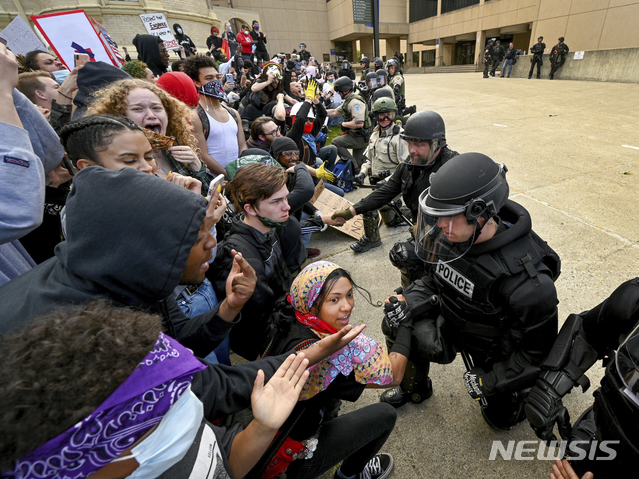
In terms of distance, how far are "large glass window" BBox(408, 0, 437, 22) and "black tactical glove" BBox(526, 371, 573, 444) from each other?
38.1 meters

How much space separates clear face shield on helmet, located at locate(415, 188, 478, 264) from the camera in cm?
157

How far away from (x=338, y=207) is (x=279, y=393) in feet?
11.5

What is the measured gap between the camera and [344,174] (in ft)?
18.9

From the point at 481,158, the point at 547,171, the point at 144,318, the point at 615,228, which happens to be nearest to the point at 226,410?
the point at 144,318

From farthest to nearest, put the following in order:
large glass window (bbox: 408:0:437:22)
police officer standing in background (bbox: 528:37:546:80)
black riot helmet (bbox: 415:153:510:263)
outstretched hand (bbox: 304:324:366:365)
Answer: large glass window (bbox: 408:0:437:22) < police officer standing in background (bbox: 528:37:546:80) < black riot helmet (bbox: 415:153:510:263) < outstretched hand (bbox: 304:324:366:365)

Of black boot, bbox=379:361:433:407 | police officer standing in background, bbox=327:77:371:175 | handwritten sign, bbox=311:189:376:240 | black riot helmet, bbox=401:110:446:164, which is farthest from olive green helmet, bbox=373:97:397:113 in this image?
black boot, bbox=379:361:433:407

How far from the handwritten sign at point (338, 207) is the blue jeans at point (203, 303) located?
2.53 meters

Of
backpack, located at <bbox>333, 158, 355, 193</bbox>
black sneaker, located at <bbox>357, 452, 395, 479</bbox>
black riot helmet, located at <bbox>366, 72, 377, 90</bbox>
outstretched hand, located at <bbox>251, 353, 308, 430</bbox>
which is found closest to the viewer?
outstretched hand, located at <bbox>251, 353, 308, 430</bbox>

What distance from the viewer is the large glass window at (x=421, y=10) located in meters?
30.3

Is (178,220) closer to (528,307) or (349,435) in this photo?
(349,435)

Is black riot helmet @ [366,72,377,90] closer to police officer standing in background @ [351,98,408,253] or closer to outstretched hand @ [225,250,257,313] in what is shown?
police officer standing in background @ [351,98,408,253]

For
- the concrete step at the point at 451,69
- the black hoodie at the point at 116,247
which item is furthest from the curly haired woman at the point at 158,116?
the concrete step at the point at 451,69

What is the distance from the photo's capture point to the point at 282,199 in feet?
7.41

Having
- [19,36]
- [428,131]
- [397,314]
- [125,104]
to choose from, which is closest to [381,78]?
[428,131]
